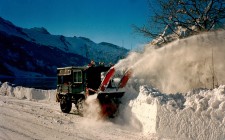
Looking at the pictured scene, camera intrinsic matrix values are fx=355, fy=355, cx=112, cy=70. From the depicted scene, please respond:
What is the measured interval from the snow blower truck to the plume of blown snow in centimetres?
80

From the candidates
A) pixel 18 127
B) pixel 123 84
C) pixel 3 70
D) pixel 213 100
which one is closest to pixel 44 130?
pixel 18 127

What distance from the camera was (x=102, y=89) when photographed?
13625 mm

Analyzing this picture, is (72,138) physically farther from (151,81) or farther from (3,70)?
(3,70)

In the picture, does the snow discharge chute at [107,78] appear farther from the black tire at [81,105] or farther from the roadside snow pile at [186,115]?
the roadside snow pile at [186,115]

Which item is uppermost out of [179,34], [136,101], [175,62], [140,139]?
[179,34]

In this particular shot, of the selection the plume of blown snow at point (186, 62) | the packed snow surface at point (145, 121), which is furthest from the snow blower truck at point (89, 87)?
the plume of blown snow at point (186, 62)

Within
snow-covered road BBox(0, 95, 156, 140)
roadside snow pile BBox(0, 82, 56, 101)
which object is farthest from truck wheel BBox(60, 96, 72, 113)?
roadside snow pile BBox(0, 82, 56, 101)

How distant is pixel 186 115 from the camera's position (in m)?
9.38

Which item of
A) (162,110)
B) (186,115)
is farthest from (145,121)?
(186,115)

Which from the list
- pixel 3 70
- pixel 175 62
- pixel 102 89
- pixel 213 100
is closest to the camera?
pixel 213 100

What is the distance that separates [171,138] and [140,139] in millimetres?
869

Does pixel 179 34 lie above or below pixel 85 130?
above

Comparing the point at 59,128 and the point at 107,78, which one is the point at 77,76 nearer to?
the point at 107,78

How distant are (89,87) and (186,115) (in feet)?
19.8
